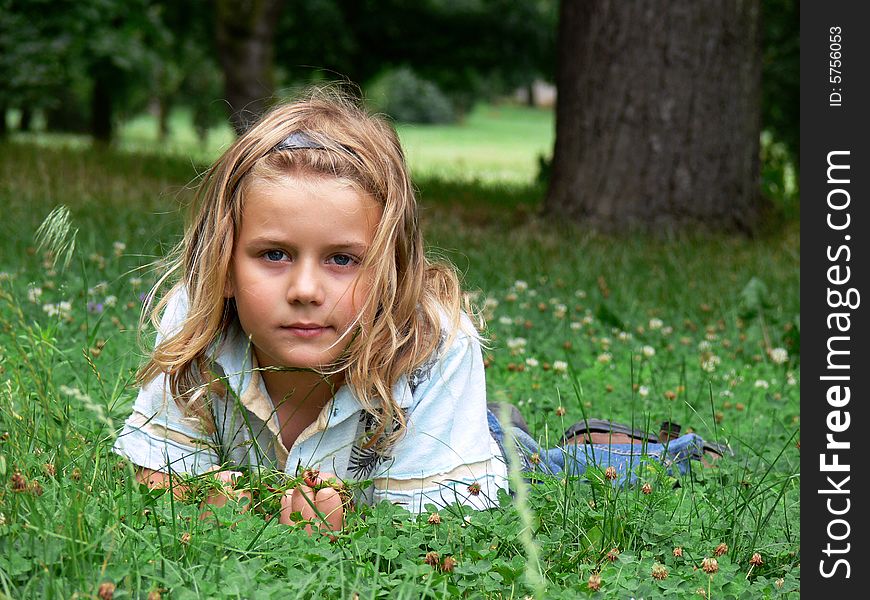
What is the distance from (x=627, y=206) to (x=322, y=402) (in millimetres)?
5661

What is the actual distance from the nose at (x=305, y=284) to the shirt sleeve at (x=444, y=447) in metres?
0.49

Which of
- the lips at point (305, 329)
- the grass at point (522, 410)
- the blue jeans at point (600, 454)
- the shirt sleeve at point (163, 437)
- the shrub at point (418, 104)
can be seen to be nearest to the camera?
the grass at point (522, 410)

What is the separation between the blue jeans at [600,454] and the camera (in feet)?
10.7

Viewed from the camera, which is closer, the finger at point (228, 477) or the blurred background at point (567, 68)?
the finger at point (228, 477)

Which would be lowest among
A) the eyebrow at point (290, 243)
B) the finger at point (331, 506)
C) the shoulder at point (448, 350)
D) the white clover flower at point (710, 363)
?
the white clover flower at point (710, 363)

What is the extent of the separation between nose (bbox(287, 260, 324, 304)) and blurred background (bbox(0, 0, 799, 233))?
111 centimetres

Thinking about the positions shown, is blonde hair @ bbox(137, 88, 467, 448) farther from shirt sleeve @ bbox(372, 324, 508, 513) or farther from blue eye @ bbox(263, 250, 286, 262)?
blue eye @ bbox(263, 250, 286, 262)

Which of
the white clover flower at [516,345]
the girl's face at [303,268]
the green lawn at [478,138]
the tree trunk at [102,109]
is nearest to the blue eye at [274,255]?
the girl's face at [303,268]

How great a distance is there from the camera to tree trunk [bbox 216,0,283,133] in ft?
44.5

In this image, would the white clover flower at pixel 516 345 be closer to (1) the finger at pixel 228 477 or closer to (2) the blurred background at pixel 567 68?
(2) the blurred background at pixel 567 68

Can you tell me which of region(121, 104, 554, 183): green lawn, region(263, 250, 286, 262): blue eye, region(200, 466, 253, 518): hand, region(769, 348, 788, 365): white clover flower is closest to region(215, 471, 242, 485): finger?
region(200, 466, 253, 518): hand

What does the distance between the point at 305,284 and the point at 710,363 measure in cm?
253
